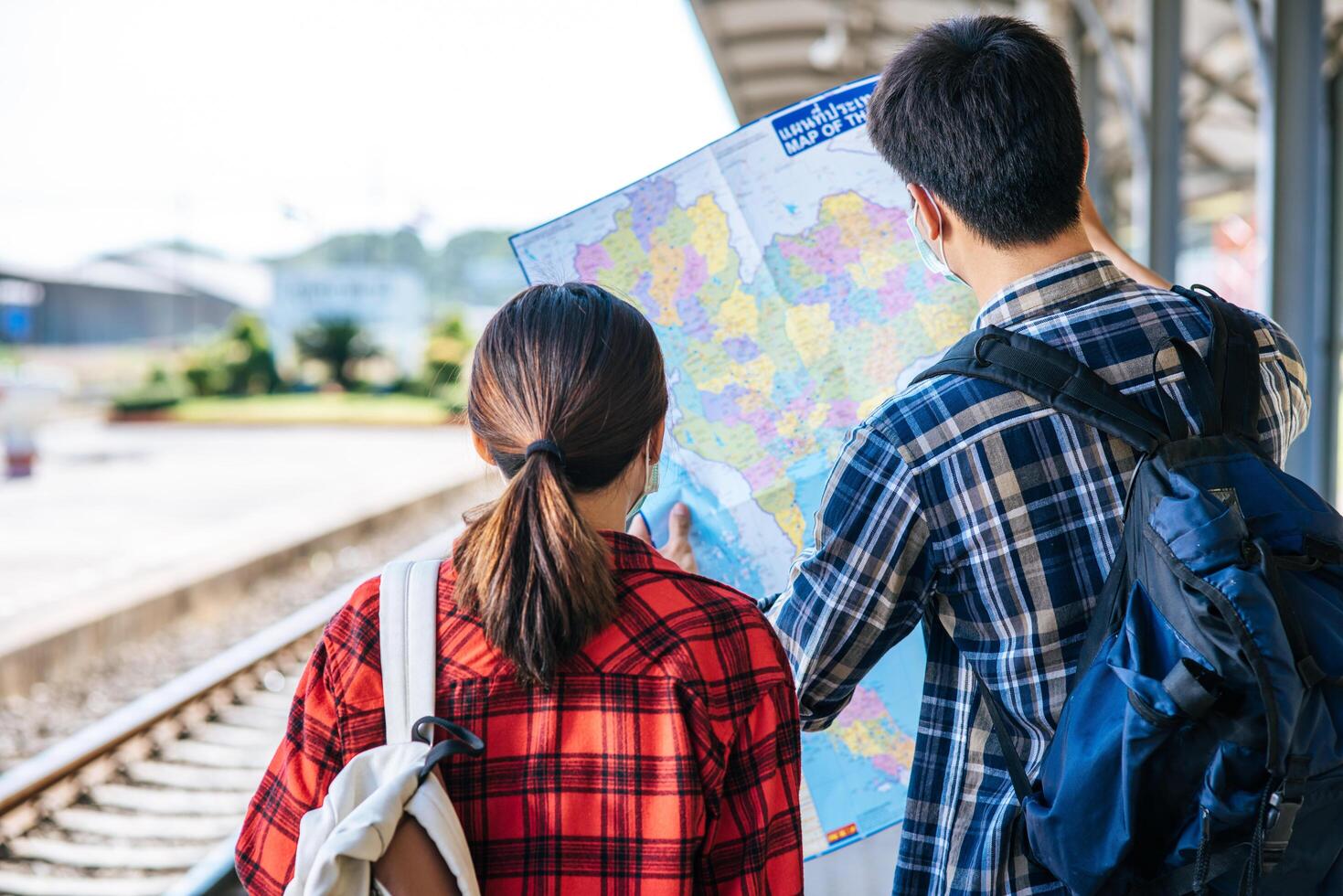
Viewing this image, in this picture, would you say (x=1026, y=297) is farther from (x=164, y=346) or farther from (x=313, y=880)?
(x=164, y=346)

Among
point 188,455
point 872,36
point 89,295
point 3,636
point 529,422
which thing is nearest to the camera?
point 529,422

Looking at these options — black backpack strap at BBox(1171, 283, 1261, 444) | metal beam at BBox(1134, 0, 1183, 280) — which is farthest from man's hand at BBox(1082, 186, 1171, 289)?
metal beam at BBox(1134, 0, 1183, 280)

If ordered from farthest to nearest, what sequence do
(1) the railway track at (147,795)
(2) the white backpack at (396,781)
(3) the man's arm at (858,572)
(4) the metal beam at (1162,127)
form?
(4) the metal beam at (1162,127)
(1) the railway track at (147,795)
(3) the man's arm at (858,572)
(2) the white backpack at (396,781)

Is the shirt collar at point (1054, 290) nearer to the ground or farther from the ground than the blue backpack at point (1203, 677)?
farther from the ground

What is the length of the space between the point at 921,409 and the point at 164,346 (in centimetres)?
4074

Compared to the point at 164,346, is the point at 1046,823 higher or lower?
lower

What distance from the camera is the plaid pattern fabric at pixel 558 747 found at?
135 centimetres

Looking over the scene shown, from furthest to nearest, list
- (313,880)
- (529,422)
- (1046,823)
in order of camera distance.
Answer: (529,422) < (1046,823) < (313,880)

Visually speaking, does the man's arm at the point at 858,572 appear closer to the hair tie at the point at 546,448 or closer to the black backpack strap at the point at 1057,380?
the black backpack strap at the point at 1057,380

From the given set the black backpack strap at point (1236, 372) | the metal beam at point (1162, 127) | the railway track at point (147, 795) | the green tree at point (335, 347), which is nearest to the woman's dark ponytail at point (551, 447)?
the black backpack strap at point (1236, 372)

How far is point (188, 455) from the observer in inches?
828

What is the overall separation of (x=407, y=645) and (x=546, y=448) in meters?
0.28

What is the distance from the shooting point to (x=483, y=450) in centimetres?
148

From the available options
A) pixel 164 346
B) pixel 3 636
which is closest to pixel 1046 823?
pixel 3 636
